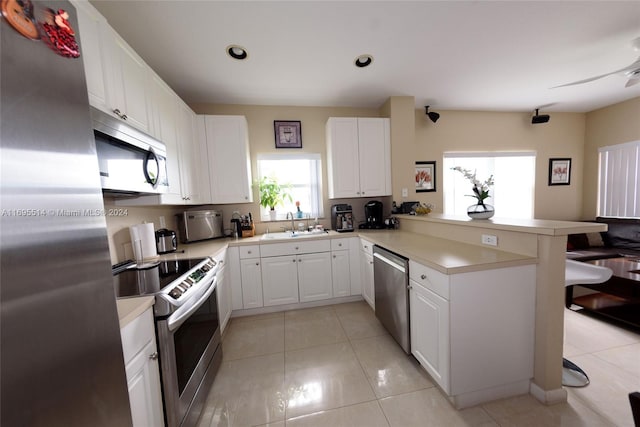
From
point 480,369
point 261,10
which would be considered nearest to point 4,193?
point 261,10

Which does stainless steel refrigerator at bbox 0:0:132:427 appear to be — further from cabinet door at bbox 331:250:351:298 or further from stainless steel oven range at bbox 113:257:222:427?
cabinet door at bbox 331:250:351:298

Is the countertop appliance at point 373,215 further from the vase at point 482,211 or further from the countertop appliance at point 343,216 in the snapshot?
the vase at point 482,211

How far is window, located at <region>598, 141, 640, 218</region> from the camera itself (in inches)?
128

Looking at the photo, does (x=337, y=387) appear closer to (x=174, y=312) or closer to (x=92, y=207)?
(x=174, y=312)

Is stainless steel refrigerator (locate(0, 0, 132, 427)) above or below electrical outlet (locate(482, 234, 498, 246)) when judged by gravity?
above

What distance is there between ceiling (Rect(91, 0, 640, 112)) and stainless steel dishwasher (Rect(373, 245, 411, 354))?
5.91 feet

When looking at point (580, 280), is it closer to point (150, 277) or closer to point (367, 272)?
point (367, 272)

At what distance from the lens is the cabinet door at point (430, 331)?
51.9 inches

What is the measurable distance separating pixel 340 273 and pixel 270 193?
1.40 meters

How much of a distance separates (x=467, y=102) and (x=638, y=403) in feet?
11.8

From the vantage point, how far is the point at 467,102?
315 cm

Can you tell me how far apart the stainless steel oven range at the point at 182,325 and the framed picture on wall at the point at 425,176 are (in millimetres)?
3057

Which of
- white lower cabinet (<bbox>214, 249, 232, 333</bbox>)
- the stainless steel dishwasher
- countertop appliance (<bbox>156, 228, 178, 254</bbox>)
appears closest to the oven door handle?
white lower cabinet (<bbox>214, 249, 232, 333</bbox>)

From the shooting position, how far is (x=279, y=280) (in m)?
2.51
